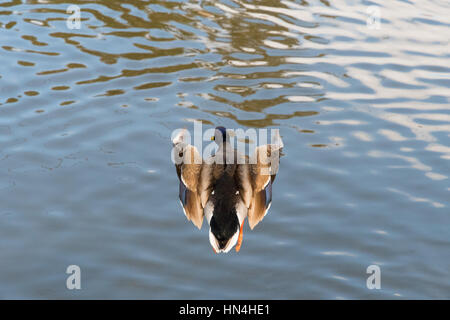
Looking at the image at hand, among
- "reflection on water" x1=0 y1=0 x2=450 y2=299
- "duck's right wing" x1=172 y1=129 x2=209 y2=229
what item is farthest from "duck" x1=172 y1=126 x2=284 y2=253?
"reflection on water" x1=0 y1=0 x2=450 y2=299

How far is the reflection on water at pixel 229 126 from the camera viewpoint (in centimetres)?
592

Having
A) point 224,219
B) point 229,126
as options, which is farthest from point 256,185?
point 229,126

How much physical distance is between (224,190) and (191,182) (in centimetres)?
35

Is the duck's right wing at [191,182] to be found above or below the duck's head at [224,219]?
above

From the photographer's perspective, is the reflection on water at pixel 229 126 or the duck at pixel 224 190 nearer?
the duck at pixel 224 190

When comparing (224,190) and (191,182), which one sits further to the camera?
(191,182)

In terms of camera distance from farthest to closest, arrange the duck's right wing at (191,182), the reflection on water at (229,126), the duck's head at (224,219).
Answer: the reflection on water at (229,126) → the duck's right wing at (191,182) → the duck's head at (224,219)

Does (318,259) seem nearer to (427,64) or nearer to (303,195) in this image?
(303,195)

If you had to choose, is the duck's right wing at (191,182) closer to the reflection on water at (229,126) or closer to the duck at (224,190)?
the duck at (224,190)

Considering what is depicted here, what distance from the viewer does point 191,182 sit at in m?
5.84

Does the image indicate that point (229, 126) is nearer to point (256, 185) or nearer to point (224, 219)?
point (256, 185)

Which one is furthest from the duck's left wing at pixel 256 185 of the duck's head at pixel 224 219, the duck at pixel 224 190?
the duck's head at pixel 224 219

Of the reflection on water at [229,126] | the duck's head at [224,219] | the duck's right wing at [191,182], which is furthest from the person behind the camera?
the reflection on water at [229,126]

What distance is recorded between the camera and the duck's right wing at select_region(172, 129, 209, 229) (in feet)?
18.8
